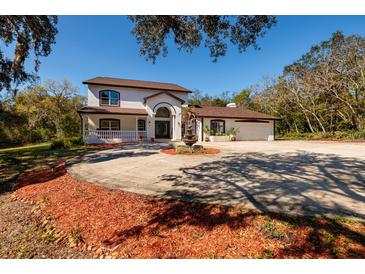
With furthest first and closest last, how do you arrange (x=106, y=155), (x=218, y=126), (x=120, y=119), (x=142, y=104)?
1. (x=218, y=126)
2. (x=142, y=104)
3. (x=120, y=119)
4. (x=106, y=155)

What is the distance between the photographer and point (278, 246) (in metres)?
Result: 2.61

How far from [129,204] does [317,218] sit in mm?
3953

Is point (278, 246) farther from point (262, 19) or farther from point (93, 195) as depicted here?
point (262, 19)

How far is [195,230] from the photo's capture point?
3107mm

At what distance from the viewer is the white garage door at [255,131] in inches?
869

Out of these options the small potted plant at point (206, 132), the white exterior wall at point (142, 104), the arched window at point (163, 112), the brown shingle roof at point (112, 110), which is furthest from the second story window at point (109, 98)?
the small potted plant at point (206, 132)

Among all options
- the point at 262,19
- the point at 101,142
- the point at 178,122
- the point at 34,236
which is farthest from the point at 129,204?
the point at 178,122

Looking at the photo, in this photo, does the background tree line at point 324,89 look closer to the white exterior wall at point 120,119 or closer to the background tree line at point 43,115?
the white exterior wall at point 120,119

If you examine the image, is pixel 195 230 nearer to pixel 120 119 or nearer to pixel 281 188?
pixel 281 188

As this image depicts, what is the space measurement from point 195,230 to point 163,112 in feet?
61.1

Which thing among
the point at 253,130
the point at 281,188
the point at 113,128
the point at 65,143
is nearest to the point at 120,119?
the point at 113,128

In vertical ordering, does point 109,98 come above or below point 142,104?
above

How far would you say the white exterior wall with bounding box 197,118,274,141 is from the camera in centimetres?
2169

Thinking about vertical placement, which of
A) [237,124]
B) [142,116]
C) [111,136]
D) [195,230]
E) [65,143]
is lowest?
→ [195,230]
